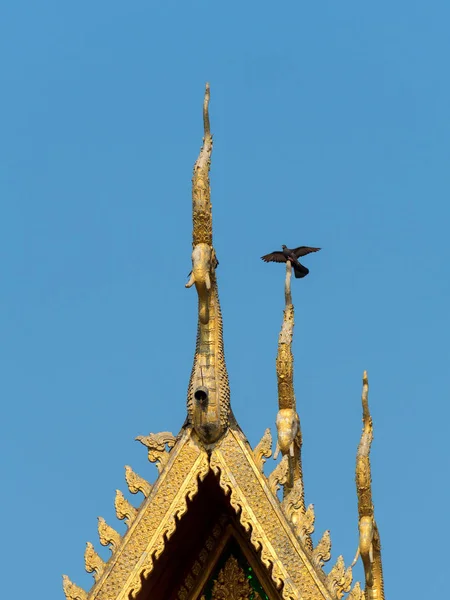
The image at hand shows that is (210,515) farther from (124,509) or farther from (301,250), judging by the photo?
(301,250)

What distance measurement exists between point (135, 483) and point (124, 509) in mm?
294

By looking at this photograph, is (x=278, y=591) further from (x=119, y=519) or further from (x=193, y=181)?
(x=193, y=181)

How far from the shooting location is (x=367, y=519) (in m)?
28.1

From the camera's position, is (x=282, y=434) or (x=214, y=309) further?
(x=282, y=434)

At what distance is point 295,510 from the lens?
27.6 m

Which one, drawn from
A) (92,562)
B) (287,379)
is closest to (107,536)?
(92,562)

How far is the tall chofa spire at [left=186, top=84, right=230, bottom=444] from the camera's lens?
27.8 m

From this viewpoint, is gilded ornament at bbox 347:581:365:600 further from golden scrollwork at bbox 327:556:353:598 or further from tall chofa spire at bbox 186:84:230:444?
tall chofa spire at bbox 186:84:230:444

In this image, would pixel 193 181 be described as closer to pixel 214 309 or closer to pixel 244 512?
pixel 214 309

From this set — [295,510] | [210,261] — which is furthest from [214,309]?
[295,510]

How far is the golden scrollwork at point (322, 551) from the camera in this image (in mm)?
27109

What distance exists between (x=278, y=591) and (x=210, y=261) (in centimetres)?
349

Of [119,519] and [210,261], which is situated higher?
[210,261]

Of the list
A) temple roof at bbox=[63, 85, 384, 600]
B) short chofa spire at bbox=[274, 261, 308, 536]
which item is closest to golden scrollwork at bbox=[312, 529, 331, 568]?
temple roof at bbox=[63, 85, 384, 600]
